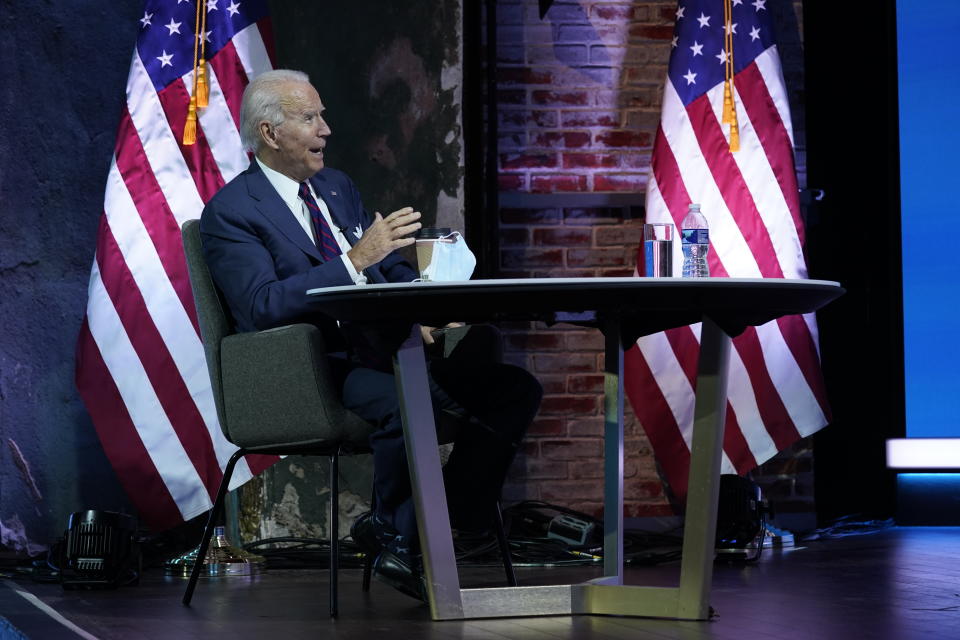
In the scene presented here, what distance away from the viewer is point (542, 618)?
2.51 m

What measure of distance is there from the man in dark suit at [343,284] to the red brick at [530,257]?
1.32 m

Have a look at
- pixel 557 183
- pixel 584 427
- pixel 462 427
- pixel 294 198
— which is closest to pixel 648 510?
pixel 584 427

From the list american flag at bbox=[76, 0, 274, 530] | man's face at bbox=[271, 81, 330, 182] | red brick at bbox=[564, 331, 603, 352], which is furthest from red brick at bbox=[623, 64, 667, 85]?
man's face at bbox=[271, 81, 330, 182]

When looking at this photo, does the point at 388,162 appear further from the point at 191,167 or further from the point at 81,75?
the point at 81,75

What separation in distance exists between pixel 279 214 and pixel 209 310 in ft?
1.00

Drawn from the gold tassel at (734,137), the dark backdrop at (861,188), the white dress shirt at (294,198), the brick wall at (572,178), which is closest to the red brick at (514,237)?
the brick wall at (572,178)

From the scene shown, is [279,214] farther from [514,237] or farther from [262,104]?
[514,237]

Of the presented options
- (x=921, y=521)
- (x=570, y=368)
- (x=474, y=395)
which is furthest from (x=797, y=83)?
(x=474, y=395)

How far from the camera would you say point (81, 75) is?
4.15 meters

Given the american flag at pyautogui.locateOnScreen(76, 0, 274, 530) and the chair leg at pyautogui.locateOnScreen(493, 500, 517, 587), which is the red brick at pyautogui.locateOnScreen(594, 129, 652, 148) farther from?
the chair leg at pyautogui.locateOnScreen(493, 500, 517, 587)

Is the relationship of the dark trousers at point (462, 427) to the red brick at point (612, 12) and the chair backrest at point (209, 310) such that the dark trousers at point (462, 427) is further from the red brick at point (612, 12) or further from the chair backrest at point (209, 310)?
the red brick at point (612, 12)

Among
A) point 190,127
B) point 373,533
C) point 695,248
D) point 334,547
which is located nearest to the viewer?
point 695,248

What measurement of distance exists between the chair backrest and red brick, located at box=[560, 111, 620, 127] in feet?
6.22

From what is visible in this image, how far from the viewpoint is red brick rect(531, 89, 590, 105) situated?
4.56 meters
